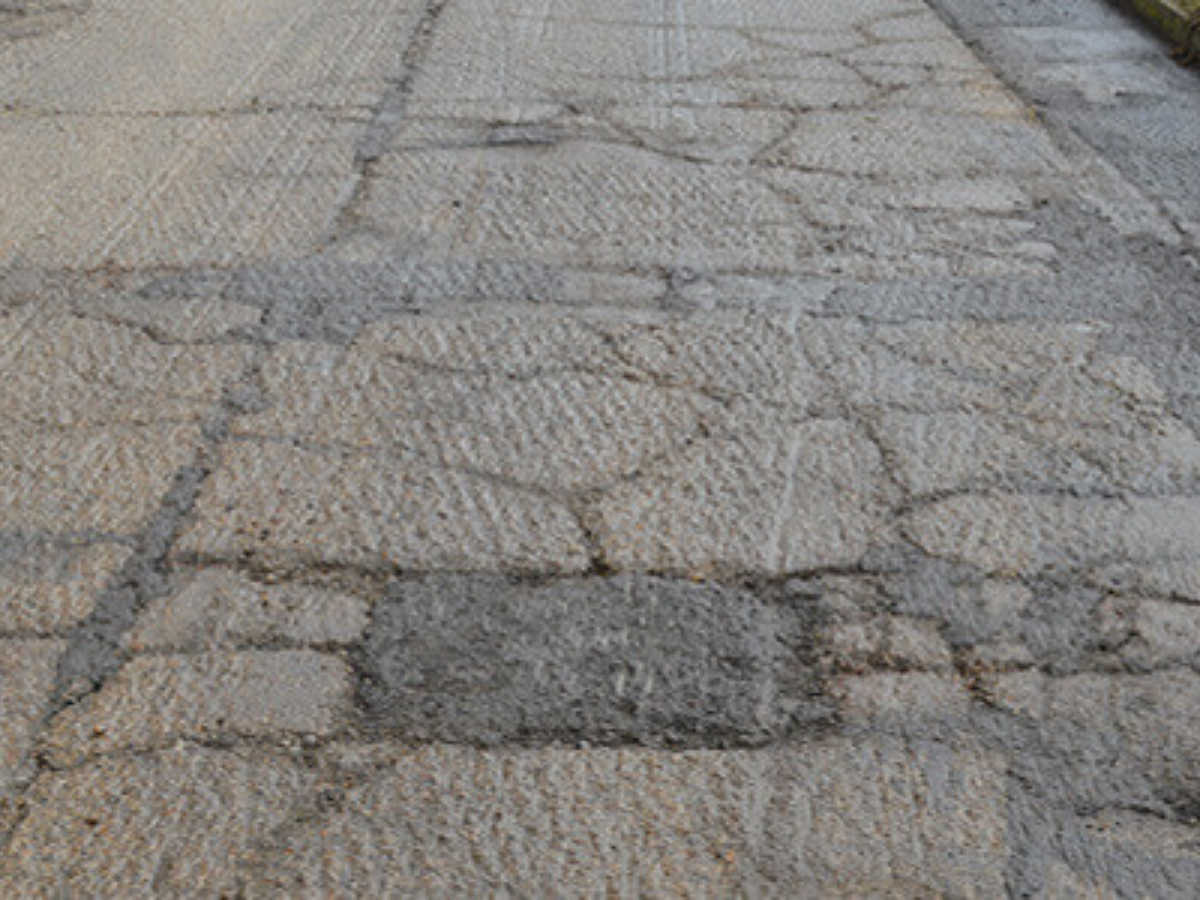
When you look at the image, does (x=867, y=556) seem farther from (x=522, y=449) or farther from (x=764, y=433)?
(x=522, y=449)

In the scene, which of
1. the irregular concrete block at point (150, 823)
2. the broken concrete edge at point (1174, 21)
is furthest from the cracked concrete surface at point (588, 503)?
the broken concrete edge at point (1174, 21)

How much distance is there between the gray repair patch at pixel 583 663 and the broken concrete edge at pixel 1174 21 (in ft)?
11.2

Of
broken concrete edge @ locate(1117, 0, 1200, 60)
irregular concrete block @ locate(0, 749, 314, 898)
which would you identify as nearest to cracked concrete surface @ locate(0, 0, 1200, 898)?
irregular concrete block @ locate(0, 749, 314, 898)

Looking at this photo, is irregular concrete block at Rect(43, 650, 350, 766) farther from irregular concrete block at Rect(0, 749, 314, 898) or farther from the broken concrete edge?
the broken concrete edge

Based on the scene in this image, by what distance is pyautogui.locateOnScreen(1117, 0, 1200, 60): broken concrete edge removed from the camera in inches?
181

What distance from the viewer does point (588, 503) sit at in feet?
7.20

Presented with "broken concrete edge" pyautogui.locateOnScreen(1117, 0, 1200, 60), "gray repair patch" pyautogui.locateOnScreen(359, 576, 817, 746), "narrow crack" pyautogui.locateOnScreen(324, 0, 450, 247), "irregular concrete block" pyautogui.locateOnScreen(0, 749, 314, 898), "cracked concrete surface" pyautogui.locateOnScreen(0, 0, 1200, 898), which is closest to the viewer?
"irregular concrete block" pyautogui.locateOnScreen(0, 749, 314, 898)

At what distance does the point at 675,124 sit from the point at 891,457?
1.68 meters

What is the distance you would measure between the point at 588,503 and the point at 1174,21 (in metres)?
3.53

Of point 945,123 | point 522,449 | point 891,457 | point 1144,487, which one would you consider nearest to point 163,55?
point 945,123

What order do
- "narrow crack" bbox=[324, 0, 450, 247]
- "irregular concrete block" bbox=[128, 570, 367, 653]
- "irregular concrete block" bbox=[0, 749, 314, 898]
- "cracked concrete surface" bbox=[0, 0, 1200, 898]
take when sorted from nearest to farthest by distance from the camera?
1. "irregular concrete block" bbox=[0, 749, 314, 898]
2. "cracked concrete surface" bbox=[0, 0, 1200, 898]
3. "irregular concrete block" bbox=[128, 570, 367, 653]
4. "narrow crack" bbox=[324, 0, 450, 247]

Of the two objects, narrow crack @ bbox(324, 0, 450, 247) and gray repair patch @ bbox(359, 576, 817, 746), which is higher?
gray repair patch @ bbox(359, 576, 817, 746)

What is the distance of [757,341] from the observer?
270 cm

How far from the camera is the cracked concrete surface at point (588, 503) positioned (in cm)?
164
